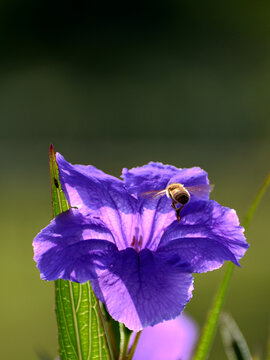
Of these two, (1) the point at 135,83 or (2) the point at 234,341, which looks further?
(1) the point at 135,83

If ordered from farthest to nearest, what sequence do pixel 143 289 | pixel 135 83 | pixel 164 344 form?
pixel 135 83
pixel 164 344
pixel 143 289

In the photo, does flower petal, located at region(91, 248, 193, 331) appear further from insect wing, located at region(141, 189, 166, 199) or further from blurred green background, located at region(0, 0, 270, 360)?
blurred green background, located at region(0, 0, 270, 360)

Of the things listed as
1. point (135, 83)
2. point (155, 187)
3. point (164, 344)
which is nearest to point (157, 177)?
point (155, 187)

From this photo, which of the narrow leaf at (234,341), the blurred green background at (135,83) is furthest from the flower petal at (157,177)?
the blurred green background at (135,83)

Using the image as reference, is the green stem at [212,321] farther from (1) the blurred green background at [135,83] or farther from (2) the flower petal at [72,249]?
(1) the blurred green background at [135,83]

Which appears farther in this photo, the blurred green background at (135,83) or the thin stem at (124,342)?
the blurred green background at (135,83)

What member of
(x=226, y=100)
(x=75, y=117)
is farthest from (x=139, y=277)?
(x=226, y=100)

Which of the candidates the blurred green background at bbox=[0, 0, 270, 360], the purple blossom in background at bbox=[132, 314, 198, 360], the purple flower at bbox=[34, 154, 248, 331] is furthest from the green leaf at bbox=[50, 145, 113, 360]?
the blurred green background at bbox=[0, 0, 270, 360]

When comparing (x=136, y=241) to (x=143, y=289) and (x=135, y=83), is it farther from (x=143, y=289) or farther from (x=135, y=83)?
(x=135, y=83)
